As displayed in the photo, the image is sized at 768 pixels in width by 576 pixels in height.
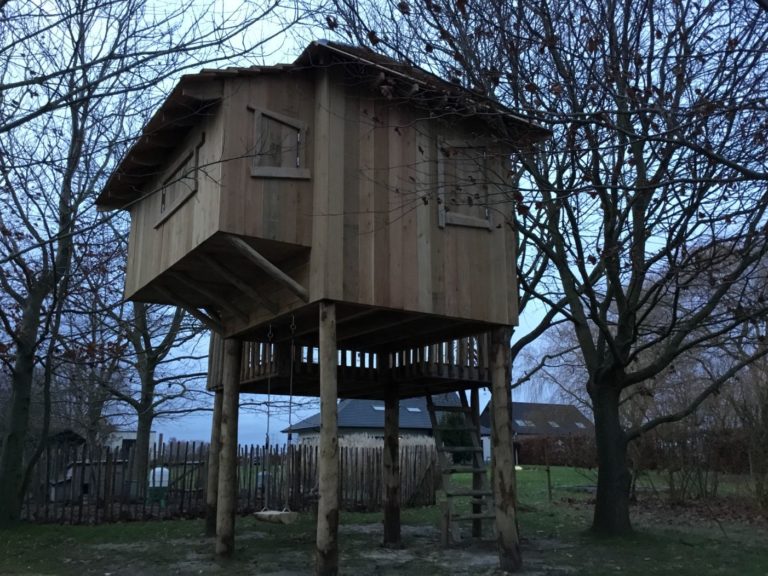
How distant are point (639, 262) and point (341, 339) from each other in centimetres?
432

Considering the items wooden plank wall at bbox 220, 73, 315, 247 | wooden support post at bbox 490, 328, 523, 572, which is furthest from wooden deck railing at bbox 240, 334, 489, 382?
wooden plank wall at bbox 220, 73, 315, 247

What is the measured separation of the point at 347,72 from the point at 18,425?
30.9 ft

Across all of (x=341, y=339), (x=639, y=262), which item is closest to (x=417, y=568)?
(x=341, y=339)

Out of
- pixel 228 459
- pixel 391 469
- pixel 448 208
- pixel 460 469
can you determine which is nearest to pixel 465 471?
pixel 460 469

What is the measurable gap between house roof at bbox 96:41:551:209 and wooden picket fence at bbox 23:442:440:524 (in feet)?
26.4

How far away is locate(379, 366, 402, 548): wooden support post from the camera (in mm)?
11172

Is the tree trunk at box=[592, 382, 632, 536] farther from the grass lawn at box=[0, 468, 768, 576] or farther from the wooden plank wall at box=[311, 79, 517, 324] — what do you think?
the wooden plank wall at box=[311, 79, 517, 324]

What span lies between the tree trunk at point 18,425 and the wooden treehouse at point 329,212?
4598 mm

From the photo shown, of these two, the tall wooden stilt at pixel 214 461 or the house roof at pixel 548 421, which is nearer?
the tall wooden stilt at pixel 214 461

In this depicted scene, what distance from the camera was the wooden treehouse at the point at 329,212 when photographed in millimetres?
7934

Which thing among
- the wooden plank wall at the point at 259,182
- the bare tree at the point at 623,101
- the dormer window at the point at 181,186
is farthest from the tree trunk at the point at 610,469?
the dormer window at the point at 181,186

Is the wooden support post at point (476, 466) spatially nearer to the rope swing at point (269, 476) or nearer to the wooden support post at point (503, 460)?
the wooden support post at point (503, 460)

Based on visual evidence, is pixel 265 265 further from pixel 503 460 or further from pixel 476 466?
pixel 476 466

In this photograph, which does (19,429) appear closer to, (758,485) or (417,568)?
(417,568)
